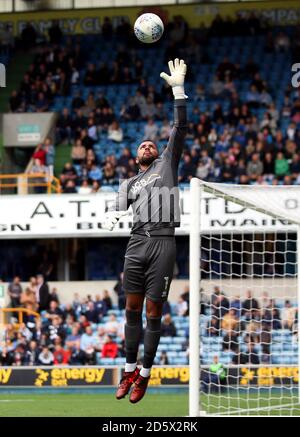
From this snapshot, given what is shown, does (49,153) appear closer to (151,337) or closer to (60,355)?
(60,355)

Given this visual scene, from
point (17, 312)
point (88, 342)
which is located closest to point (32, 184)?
point (17, 312)

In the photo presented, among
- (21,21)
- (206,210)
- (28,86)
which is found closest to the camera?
(206,210)

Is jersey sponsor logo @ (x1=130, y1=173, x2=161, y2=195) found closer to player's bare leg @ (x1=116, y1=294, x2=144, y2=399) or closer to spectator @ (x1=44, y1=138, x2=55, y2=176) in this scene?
player's bare leg @ (x1=116, y1=294, x2=144, y2=399)

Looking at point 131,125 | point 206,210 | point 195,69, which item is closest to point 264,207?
point 206,210

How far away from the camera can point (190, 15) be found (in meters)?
30.8

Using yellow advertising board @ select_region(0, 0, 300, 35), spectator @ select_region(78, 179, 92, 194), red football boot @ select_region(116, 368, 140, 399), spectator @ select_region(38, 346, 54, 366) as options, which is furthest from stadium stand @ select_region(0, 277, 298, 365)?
yellow advertising board @ select_region(0, 0, 300, 35)

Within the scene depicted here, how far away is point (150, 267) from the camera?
9.74m

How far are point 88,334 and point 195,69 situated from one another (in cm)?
966

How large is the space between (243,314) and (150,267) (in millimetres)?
11506

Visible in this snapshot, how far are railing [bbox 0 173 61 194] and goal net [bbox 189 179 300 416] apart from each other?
3884 millimetres

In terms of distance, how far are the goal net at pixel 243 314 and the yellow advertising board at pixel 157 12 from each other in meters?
8.10

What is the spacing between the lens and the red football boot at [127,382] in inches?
387

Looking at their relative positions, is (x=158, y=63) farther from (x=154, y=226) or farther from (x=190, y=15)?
(x=154, y=226)

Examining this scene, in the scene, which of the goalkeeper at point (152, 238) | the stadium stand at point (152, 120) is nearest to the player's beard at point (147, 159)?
the goalkeeper at point (152, 238)
